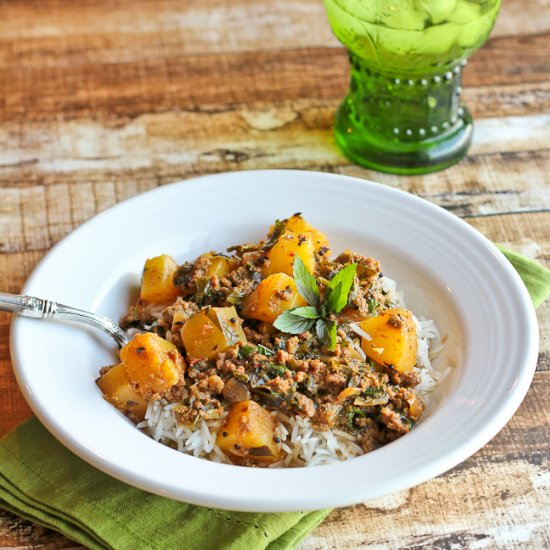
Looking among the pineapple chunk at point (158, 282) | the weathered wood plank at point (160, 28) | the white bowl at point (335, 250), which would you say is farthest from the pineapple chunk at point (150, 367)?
the weathered wood plank at point (160, 28)

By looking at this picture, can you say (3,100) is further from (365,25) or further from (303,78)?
(365,25)

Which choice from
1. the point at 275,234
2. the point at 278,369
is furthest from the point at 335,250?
the point at 278,369

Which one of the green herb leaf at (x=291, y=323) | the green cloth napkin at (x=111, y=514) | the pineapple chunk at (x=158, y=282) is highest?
the green herb leaf at (x=291, y=323)

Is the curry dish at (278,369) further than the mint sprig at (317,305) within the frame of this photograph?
No

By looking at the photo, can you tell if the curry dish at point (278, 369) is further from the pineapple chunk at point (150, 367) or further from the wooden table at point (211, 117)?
the wooden table at point (211, 117)

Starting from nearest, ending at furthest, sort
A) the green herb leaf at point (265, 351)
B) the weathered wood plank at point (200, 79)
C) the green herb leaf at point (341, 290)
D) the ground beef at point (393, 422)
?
the ground beef at point (393, 422) → the green herb leaf at point (265, 351) → the green herb leaf at point (341, 290) → the weathered wood plank at point (200, 79)

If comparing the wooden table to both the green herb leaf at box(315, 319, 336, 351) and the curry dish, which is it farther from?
the green herb leaf at box(315, 319, 336, 351)
